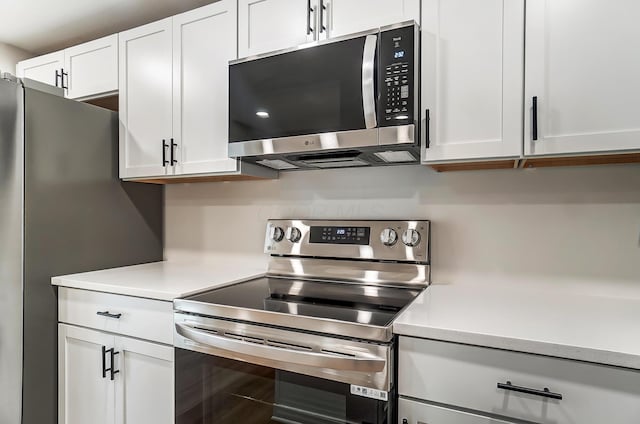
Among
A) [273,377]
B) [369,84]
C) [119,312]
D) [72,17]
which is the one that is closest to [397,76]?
[369,84]

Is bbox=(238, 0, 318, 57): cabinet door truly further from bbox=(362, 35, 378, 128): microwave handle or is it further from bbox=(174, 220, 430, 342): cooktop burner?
bbox=(174, 220, 430, 342): cooktop burner

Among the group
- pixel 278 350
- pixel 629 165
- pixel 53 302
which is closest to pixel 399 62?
pixel 629 165

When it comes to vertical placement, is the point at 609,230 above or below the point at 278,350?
above

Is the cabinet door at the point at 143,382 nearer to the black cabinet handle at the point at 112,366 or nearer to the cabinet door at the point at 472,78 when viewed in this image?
the black cabinet handle at the point at 112,366

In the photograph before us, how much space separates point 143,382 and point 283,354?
2.36 feet

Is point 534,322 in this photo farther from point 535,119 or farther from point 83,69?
point 83,69

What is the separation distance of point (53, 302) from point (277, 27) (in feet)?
5.35

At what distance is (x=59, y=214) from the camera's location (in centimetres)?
172

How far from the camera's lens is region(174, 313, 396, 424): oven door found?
41.4 inches

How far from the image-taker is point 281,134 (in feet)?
4.91

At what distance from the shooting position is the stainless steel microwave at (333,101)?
1307mm

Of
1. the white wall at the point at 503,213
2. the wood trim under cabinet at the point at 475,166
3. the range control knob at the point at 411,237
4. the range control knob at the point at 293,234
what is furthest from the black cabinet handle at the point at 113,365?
the wood trim under cabinet at the point at 475,166

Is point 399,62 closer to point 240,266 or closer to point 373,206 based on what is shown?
point 373,206

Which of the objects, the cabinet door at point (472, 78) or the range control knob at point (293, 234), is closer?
the cabinet door at point (472, 78)
